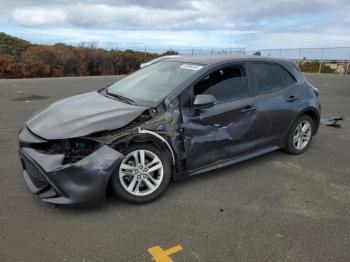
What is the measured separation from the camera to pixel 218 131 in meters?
4.05

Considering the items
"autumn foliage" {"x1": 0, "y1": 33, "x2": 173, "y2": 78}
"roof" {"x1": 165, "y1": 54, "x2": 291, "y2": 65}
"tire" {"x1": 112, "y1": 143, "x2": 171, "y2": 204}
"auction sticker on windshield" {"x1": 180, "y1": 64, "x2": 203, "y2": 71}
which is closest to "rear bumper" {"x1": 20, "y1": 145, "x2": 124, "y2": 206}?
"tire" {"x1": 112, "y1": 143, "x2": 171, "y2": 204}

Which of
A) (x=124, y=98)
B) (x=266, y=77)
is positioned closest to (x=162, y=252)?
(x=124, y=98)

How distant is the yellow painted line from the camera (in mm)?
2728

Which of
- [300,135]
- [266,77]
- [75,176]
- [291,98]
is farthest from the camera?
[300,135]

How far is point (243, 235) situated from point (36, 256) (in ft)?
5.95

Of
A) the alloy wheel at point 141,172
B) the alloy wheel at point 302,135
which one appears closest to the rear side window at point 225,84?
the alloy wheel at point 141,172

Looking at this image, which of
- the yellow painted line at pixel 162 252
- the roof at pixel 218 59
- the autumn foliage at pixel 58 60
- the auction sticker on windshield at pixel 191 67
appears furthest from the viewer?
the autumn foliage at pixel 58 60

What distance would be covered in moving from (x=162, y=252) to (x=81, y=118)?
164cm

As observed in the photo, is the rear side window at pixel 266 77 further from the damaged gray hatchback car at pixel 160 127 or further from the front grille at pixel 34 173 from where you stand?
the front grille at pixel 34 173

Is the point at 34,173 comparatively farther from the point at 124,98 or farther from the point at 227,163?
the point at 227,163

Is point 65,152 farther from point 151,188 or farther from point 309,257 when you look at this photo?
point 309,257

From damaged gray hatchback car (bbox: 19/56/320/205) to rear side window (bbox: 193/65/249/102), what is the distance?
0.01 meters

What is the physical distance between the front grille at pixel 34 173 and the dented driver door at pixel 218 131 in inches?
61.4

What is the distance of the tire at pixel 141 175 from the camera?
345cm
